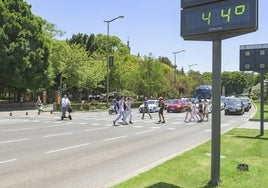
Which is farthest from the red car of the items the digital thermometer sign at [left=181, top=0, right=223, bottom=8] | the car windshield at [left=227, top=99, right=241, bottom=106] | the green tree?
the digital thermometer sign at [left=181, top=0, right=223, bottom=8]

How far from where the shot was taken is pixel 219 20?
7.84m

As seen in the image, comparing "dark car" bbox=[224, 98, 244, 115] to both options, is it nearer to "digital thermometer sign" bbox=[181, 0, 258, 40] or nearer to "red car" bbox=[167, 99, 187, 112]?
"red car" bbox=[167, 99, 187, 112]

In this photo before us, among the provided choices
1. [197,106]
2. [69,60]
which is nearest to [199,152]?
[197,106]

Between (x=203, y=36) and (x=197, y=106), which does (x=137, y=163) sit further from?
(x=197, y=106)

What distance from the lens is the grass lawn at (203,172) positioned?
8.21m

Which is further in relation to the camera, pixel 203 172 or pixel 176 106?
pixel 176 106

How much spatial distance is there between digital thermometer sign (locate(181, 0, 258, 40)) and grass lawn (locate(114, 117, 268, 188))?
2.80 metres

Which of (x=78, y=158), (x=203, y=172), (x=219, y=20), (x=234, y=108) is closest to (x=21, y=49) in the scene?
(x=234, y=108)

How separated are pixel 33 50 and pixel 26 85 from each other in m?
4.31

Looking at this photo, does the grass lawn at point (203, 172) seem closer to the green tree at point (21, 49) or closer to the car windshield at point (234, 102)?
the car windshield at point (234, 102)

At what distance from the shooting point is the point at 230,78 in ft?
528

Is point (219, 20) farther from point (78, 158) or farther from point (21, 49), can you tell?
point (21, 49)

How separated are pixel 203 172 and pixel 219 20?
137 inches

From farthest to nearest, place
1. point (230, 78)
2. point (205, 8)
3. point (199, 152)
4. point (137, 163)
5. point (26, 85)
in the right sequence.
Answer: point (230, 78) < point (26, 85) < point (199, 152) < point (137, 163) < point (205, 8)
